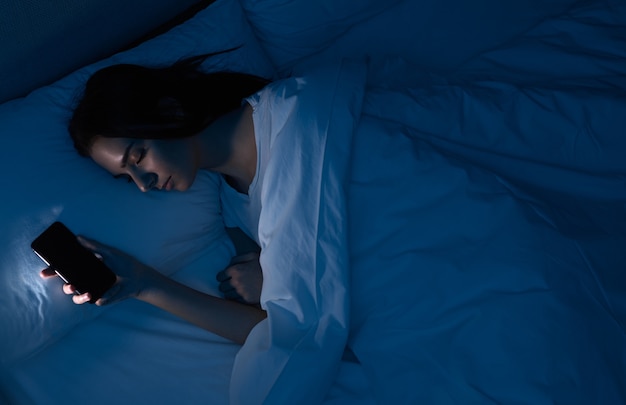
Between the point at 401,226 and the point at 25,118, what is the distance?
853mm

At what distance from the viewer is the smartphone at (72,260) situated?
3.02 feet

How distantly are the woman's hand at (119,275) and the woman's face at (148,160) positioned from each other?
156mm

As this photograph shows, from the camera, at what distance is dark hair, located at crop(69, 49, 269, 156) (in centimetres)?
103

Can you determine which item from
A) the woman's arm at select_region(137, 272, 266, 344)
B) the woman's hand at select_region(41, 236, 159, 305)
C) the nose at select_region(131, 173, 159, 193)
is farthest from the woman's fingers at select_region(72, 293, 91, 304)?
the nose at select_region(131, 173, 159, 193)

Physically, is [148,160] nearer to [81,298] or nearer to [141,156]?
[141,156]

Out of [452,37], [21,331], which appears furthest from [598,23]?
[21,331]

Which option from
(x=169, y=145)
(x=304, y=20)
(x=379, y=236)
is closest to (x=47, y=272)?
(x=169, y=145)

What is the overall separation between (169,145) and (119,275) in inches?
12.0

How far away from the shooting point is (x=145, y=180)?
1.06 metres

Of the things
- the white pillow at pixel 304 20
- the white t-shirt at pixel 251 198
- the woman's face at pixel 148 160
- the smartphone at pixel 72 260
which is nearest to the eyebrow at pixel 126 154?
Answer: the woman's face at pixel 148 160

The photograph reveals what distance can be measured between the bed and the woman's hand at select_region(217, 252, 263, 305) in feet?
0.22

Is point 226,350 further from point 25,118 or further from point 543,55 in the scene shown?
point 543,55

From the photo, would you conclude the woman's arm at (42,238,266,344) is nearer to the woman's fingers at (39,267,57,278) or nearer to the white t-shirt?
the woman's fingers at (39,267,57,278)

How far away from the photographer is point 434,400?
810 millimetres
